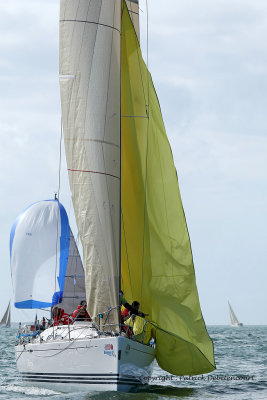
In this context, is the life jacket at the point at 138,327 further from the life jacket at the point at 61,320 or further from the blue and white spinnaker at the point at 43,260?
the blue and white spinnaker at the point at 43,260

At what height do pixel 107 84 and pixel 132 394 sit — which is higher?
pixel 107 84

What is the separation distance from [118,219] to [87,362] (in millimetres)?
3594

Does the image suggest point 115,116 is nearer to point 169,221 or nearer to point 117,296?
point 169,221

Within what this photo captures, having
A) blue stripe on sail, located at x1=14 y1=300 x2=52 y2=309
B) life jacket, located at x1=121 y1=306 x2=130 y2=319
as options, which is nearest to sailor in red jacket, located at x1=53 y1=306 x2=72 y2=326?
life jacket, located at x1=121 y1=306 x2=130 y2=319

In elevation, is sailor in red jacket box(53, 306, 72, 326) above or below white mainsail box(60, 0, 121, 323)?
below

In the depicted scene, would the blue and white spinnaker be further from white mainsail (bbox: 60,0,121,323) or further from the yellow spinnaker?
white mainsail (bbox: 60,0,121,323)

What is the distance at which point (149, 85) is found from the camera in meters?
22.6

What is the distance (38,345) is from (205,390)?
4.91 meters

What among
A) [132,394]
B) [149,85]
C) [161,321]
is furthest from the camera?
[149,85]

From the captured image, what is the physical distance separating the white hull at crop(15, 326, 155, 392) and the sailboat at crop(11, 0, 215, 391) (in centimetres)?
4

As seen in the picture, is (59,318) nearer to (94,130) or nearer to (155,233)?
(155,233)

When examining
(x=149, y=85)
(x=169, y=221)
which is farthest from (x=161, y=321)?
(x=149, y=85)

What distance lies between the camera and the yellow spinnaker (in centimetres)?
2111

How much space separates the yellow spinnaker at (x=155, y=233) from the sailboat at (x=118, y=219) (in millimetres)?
27
